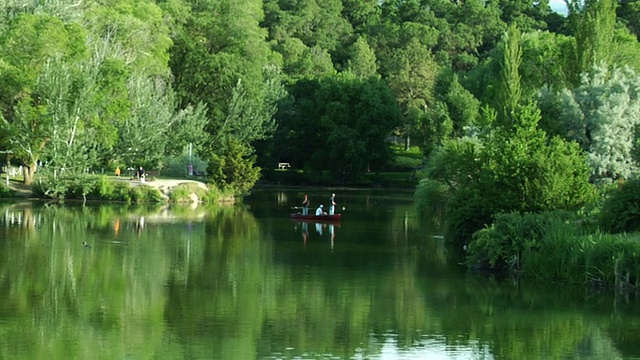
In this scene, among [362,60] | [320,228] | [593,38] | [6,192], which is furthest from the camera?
[362,60]

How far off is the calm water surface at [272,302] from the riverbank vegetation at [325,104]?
2739mm

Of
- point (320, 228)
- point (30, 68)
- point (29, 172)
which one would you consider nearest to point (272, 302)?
point (320, 228)

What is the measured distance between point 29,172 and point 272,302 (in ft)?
123

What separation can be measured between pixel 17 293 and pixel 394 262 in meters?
12.7

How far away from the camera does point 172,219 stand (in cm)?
4762

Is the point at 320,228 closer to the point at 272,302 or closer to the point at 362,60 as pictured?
the point at 272,302

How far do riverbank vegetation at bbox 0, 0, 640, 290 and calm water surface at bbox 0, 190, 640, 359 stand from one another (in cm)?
274

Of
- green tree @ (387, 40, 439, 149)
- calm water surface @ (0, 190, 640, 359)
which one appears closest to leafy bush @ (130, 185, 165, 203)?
calm water surface @ (0, 190, 640, 359)

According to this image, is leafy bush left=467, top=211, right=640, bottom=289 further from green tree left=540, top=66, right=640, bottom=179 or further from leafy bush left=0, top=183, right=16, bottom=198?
leafy bush left=0, top=183, right=16, bottom=198

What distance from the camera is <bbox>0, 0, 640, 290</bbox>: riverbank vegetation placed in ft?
122

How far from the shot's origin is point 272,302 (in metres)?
25.9

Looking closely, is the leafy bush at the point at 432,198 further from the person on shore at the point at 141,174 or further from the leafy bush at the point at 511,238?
the person on shore at the point at 141,174

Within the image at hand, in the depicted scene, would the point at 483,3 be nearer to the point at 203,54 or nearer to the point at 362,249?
the point at 203,54

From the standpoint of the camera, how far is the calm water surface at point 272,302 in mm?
20812
